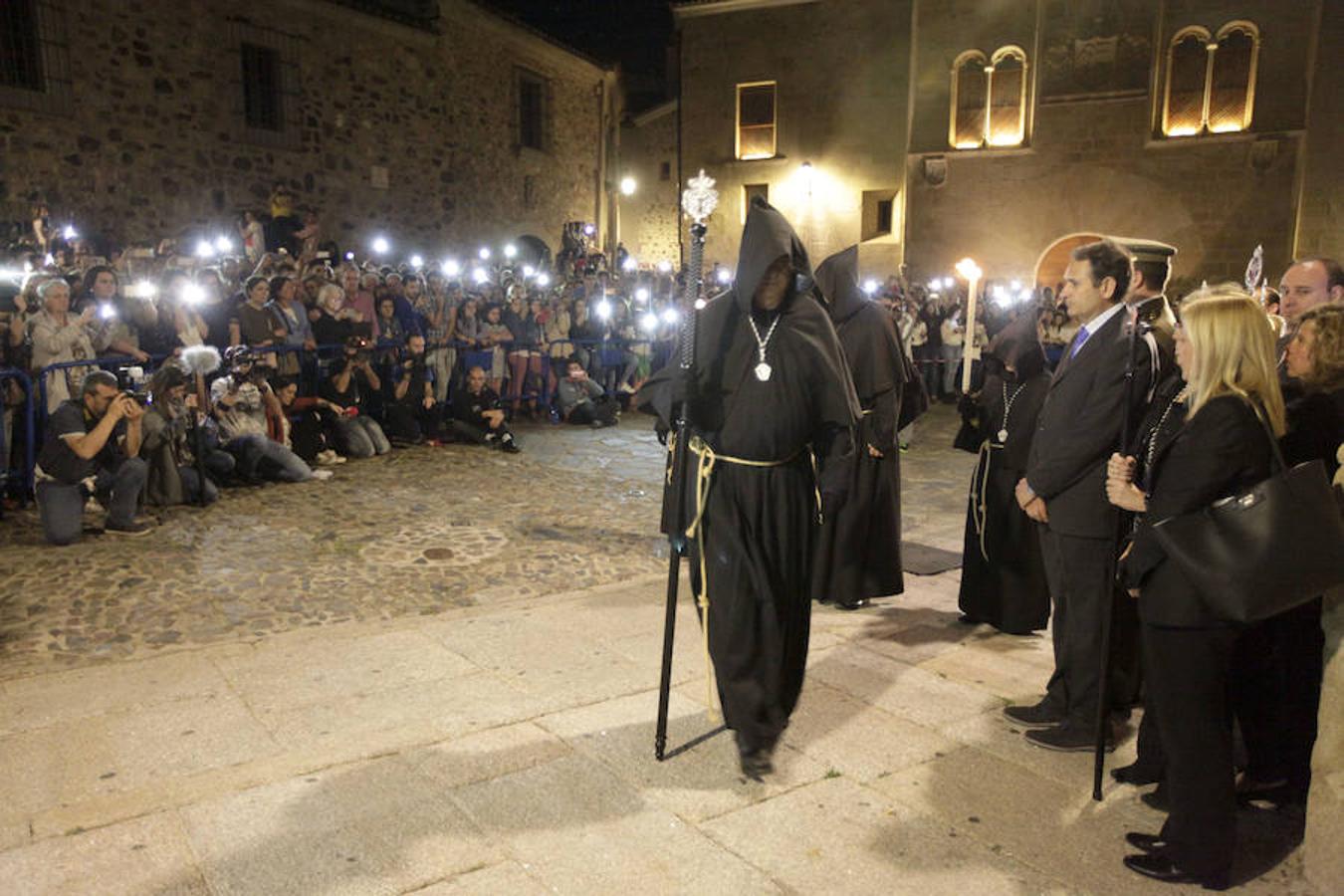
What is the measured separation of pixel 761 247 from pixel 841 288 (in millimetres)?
2358

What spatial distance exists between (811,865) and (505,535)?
4.90 m

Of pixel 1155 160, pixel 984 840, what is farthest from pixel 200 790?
pixel 1155 160

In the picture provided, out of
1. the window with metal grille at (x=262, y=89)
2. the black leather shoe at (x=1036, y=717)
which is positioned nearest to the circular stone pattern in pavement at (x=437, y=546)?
the black leather shoe at (x=1036, y=717)

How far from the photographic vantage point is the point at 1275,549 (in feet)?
8.73

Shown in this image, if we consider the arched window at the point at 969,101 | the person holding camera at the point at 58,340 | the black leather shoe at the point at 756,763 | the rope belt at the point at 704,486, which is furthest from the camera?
the arched window at the point at 969,101

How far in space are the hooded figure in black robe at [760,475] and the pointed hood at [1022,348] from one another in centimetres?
161

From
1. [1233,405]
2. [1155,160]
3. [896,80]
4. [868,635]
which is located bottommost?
[868,635]

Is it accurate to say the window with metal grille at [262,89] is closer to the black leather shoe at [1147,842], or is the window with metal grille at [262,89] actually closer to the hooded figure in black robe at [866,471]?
the hooded figure in black robe at [866,471]

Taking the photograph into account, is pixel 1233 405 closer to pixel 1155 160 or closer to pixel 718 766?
pixel 718 766

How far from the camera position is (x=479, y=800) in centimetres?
347

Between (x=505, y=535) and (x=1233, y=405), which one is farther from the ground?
(x=1233, y=405)

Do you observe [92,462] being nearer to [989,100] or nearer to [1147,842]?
[1147,842]

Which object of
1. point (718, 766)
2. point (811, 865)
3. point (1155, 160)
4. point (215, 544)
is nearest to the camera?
→ point (811, 865)

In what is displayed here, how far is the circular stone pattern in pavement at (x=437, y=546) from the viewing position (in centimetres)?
689
